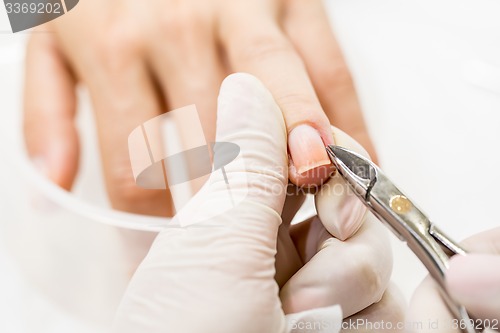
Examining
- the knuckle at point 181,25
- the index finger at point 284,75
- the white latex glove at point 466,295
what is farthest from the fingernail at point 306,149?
the knuckle at point 181,25

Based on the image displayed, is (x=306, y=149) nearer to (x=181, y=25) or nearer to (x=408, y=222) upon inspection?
(x=408, y=222)

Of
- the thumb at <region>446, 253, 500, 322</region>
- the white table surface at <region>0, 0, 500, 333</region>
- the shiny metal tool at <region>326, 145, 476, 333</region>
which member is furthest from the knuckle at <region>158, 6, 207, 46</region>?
the thumb at <region>446, 253, 500, 322</region>

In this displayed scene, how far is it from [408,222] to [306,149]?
108 millimetres

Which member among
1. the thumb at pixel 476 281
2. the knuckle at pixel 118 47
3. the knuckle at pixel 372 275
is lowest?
the knuckle at pixel 372 275

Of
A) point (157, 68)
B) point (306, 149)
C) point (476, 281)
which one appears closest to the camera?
point (476, 281)

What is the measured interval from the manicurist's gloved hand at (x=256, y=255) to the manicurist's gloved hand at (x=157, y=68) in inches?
2.9

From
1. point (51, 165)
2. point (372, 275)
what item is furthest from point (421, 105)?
point (51, 165)

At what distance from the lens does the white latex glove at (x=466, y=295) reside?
376 mm

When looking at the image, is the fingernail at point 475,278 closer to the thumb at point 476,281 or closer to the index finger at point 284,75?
the thumb at point 476,281

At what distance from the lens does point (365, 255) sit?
460 millimetres

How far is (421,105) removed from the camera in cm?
74

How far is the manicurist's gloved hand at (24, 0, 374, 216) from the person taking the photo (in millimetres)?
622

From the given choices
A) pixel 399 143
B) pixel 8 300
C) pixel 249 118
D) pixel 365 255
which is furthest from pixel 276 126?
pixel 8 300

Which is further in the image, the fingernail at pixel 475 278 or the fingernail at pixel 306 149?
the fingernail at pixel 306 149
